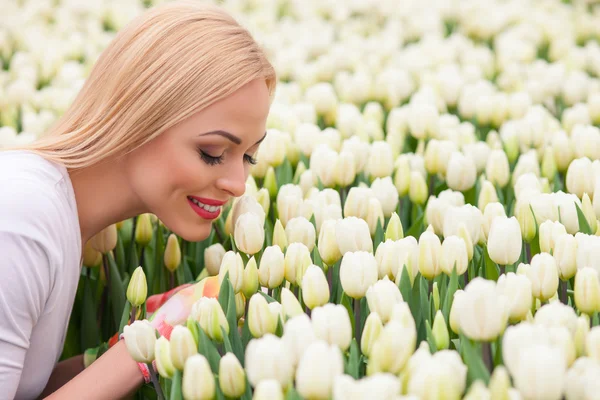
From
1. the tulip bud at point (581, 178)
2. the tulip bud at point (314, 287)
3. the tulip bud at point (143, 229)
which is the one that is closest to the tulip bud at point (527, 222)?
the tulip bud at point (581, 178)

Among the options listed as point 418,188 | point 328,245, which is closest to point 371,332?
point 328,245

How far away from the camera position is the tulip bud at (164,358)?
1.41 meters

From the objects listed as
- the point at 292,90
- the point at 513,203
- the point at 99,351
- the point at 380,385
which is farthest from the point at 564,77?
the point at 380,385

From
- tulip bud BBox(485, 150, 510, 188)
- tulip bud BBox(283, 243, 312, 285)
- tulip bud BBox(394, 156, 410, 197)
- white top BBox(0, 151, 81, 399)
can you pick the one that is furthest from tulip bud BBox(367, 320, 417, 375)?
tulip bud BBox(485, 150, 510, 188)

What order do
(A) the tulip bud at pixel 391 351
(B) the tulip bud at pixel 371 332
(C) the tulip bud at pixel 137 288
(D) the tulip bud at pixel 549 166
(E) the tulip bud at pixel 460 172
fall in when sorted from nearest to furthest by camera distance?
(A) the tulip bud at pixel 391 351 < (B) the tulip bud at pixel 371 332 < (C) the tulip bud at pixel 137 288 < (E) the tulip bud at pixel 460 172 < (D) the tulip bud at pixel 549 166

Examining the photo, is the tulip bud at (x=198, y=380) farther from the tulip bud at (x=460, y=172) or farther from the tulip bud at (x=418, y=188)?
the tulip bud at (x=460, y=172)

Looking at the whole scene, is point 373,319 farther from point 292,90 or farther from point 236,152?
point 292,90

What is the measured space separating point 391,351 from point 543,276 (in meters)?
0.44

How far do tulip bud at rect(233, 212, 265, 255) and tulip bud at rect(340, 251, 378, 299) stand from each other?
34cm

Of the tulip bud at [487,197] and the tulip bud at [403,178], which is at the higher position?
the tulip bud at [403,178]

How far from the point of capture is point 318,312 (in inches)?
52.1

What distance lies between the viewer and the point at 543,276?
1516mm

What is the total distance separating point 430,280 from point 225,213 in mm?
888

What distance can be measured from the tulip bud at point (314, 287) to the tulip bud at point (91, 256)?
91cm
